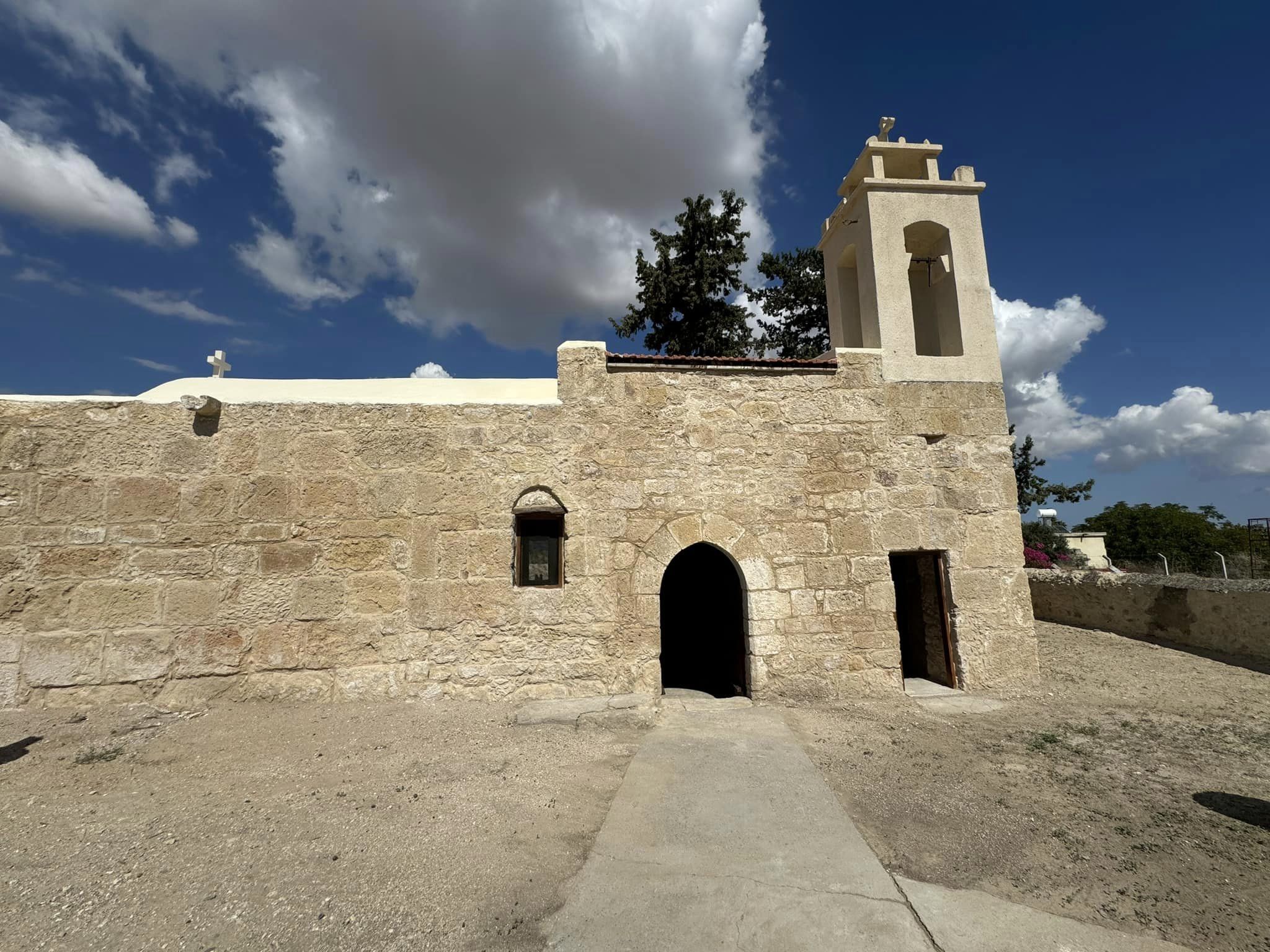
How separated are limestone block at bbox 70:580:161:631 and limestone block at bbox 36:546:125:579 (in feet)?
0.37

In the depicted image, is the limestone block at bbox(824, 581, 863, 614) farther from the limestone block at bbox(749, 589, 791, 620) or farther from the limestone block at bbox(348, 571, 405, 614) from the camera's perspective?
the limestone block at bbox(348, 571, 405, 614)

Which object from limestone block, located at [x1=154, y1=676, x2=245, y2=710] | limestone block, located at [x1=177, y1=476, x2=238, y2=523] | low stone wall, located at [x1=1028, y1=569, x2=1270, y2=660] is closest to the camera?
limestone block, located at [x1=154, y1=676, x2=245, y2=710]

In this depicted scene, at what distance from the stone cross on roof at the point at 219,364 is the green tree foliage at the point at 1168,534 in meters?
35.1

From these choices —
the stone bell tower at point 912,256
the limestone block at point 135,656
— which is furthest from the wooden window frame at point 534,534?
the stone bell tower at point 912,256

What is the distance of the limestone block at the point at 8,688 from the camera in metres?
5.02

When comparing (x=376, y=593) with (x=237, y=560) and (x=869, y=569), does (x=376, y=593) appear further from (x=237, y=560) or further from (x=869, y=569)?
(x=869, y=569)

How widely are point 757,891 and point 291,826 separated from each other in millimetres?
2523

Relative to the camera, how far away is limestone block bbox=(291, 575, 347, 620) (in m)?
5.33

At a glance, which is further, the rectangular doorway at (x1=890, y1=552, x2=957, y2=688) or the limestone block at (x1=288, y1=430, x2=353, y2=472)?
the rectangular doorway at (x1=890, y1=552, x2=957, y2=688)

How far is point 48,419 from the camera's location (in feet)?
17.4

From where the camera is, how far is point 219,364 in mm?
6855

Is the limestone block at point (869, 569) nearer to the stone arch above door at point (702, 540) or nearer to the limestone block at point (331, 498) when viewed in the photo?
the stone arch above door at point (702, 540)

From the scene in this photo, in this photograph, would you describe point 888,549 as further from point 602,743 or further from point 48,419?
point 48,419

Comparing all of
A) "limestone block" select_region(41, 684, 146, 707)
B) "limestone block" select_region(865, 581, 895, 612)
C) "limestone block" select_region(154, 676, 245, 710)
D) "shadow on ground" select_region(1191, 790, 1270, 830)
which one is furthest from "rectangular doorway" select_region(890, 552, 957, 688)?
"limestone block" select_region(41, 684, 146, 707)
